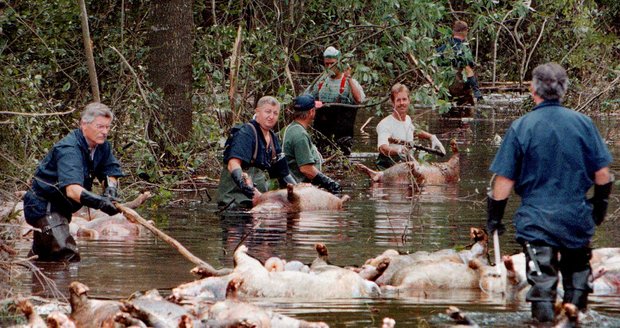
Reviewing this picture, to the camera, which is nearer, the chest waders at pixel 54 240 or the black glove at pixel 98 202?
the black glove at pixel 98 202

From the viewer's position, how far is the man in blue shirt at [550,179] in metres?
8.30

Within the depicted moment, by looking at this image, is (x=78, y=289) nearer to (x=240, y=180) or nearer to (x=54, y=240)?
(x=54, y=240)

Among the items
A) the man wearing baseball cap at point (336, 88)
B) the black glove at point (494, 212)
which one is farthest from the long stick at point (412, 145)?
the black glove at point (494, 212)

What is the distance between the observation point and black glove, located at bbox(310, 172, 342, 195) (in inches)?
607

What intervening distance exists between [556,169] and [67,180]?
13.3ft

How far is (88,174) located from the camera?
11.0 meters

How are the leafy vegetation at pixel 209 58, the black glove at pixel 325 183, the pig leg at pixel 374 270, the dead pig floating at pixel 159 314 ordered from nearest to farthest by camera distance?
the dead pig floating at pixel 159 314
the pig leg at pixel 374 270
the black glove at pixel 325 183
the leafy vegetation at pixel 209 58

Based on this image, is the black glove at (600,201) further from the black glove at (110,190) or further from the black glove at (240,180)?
the black glove at (240,180)

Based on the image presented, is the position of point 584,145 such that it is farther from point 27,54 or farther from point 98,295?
point 27,54

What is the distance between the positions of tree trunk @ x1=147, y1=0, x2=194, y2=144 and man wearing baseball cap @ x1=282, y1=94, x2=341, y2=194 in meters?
2.14

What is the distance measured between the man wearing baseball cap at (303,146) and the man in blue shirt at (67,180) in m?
4.22

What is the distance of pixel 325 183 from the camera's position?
15445mm

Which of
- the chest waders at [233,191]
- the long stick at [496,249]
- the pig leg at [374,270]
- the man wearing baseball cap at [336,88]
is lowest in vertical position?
the pig leg at [374,270]

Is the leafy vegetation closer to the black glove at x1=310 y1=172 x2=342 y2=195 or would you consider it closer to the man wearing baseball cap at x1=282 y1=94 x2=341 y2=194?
the man wearing baseball cap at x1=282 y1=94 x2=341 y2=194
